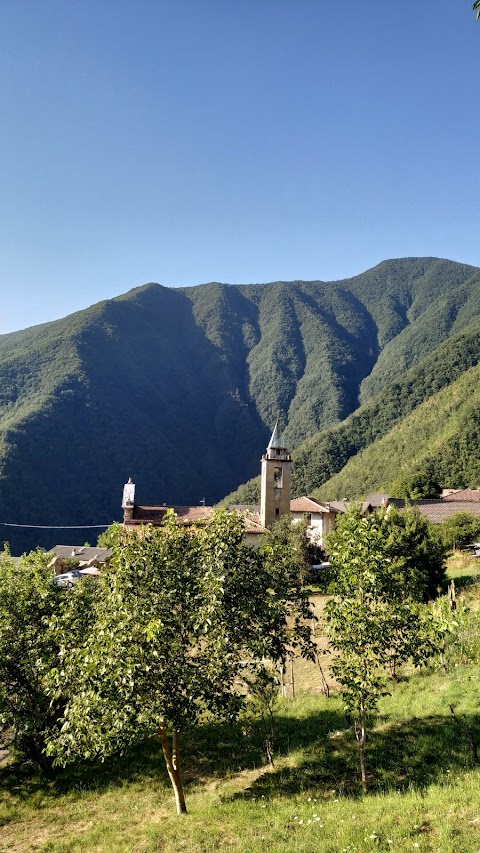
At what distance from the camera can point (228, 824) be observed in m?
9.20

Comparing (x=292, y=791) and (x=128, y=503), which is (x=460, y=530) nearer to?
(x=128, y=503)

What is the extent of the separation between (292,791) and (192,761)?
3560 millimetres

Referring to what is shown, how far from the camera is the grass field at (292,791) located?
811 centimetres

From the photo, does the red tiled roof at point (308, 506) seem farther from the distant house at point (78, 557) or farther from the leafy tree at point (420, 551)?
the leafy tree at point (420, 551)

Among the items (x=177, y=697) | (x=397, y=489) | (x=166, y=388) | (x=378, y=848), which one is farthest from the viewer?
(x=166, y=388)

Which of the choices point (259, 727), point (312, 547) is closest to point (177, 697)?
point (259, 727)

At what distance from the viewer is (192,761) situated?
1291 cm

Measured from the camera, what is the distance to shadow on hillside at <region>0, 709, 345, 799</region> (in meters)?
12.3

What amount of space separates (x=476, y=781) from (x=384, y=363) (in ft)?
639

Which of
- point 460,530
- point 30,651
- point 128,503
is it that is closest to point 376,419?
point 128,503

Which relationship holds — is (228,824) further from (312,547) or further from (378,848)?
(312,547)

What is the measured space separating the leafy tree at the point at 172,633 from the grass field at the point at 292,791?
133 cm

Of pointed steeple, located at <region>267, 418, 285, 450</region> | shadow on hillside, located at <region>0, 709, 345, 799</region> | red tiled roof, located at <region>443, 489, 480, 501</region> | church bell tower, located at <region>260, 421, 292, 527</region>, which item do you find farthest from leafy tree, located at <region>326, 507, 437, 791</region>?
red tiled roof, located at <region>443, 489, 480, 501</region>

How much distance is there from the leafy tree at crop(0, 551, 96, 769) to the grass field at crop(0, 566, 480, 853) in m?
1.31
